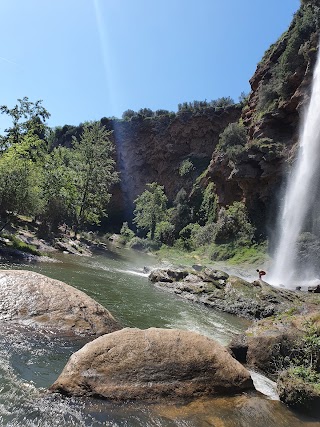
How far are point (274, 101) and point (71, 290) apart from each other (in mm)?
35455

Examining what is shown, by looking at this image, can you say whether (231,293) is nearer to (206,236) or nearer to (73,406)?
(73,406)

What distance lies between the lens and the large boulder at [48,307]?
8.52m

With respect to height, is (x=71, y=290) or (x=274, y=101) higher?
(x=274, y=101)

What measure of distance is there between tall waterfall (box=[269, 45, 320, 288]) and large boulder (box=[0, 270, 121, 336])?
790 inches

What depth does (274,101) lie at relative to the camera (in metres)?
38.4

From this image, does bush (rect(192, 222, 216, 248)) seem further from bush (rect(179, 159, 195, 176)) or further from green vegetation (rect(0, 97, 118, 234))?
bush (rect(179, 159, 195, 176))

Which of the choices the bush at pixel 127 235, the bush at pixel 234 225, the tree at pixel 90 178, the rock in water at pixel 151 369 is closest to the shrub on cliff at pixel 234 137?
the bush at pixel 234 225

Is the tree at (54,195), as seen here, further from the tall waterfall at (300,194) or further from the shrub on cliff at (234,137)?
the tall waterfall at (300,194)

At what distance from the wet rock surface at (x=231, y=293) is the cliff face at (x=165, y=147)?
41449 millimetres

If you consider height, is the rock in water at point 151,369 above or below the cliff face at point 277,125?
below

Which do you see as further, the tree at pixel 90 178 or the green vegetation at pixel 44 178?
the tree at pixel 90 178

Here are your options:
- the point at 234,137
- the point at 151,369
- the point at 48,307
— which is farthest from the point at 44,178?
the point at 151,369

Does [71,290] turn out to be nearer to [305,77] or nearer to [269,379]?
[269,379]

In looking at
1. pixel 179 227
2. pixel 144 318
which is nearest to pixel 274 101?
pixel 179 227
